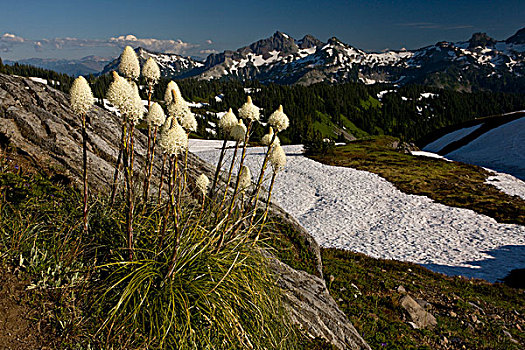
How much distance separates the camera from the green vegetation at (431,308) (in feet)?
31.7

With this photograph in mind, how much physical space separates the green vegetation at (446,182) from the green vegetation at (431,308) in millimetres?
19045

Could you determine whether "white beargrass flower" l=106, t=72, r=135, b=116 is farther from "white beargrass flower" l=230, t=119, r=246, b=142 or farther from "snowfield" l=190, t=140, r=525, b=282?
"snowfield" l=190, t=140, r=525, b=282

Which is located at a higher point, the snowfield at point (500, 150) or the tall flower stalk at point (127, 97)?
the tall flower stalk at point (127, 97)

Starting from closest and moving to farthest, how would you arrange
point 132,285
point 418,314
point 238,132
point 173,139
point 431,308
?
point 173,139 → point 132,285 → point 238,132 → point 418,314 → point 431,308

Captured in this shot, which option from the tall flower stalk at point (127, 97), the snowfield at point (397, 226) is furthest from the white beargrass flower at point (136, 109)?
the snowfield at point (397, 226)

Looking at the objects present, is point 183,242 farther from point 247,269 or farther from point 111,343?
point 111,343

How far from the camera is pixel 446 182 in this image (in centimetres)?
4384

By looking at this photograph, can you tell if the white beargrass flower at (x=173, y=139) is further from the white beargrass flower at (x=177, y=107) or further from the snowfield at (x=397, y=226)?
the snowfield at (x=397, y=226)

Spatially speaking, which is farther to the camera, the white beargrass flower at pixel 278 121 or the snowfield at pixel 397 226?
the snowfield at pixel 397 226

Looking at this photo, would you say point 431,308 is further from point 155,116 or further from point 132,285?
point 155,116

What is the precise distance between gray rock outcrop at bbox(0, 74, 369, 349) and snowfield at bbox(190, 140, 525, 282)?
15.8 m

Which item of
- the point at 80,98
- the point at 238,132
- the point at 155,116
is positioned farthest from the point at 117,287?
the point at 238,132

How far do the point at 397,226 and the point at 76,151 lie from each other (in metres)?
27.3

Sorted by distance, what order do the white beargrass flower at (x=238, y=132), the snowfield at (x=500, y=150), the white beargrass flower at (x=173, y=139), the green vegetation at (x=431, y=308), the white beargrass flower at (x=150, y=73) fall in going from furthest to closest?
the snowfield at (x=500, y=150)
the green vegetation at (x=431, y=308)
the white beargrass flower at (x=238, y=132)
the white beargrass flower at (x=150, y=73)
the white beargrass flower at (x=173, y=139)
